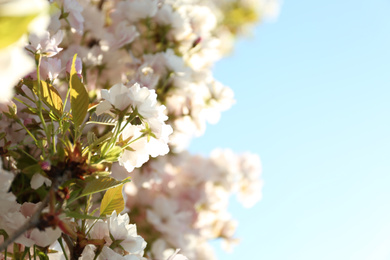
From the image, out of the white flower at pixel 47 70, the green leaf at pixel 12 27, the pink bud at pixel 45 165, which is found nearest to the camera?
the green leaf at pixel 12 27

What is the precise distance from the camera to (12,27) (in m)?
0.13

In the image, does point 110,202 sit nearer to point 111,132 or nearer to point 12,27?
point 111,132

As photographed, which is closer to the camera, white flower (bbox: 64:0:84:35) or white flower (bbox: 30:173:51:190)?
white flower (bbox: 30:173:51:190)

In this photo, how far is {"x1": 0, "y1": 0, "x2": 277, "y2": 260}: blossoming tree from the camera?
250 mm

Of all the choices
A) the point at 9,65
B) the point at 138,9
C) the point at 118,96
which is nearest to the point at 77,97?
the point at 118,96

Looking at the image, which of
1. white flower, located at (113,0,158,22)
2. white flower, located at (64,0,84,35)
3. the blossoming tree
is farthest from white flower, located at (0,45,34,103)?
white flower, located at (113,0,158,22)

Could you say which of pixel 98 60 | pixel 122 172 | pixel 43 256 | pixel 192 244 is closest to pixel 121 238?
pixel 43 256

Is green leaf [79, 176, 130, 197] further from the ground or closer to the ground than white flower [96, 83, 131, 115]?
closer to the ground

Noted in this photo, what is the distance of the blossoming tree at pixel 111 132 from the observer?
0.82 feet

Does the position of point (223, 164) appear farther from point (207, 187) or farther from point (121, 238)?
point (121, 238)

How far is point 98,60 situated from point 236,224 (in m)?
0.59

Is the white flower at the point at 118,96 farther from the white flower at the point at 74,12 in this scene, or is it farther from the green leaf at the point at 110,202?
the white flower at the point at 74,12

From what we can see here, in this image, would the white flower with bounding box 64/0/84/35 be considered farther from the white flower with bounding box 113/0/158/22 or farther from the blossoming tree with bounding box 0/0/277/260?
the white flower with bounding box 113/0/158/22

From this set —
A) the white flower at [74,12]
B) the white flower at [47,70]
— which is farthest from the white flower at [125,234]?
the white flower at [74,12]
